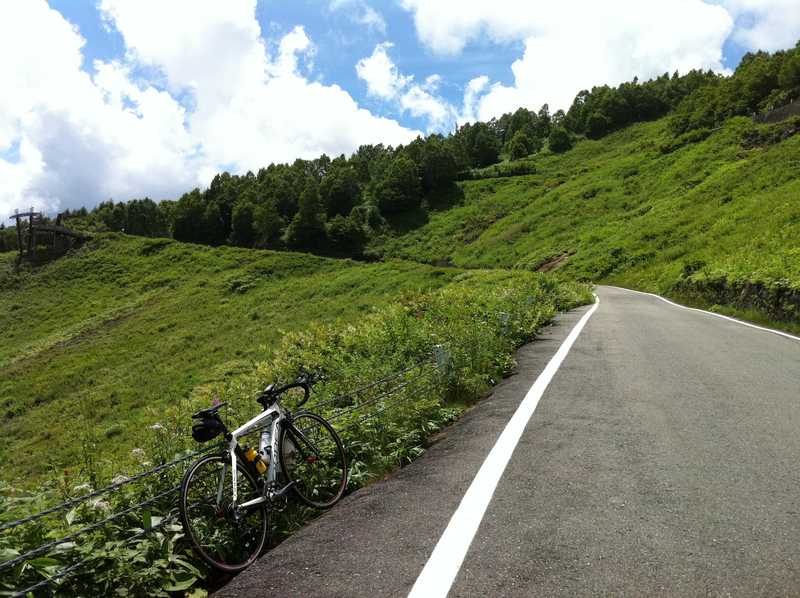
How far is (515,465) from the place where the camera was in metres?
4.84

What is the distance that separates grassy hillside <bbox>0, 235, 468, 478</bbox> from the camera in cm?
2402

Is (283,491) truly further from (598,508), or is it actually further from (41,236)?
(41,236)

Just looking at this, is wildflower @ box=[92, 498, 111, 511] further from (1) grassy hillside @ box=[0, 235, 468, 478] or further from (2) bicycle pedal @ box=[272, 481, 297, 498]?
(1) grassy hillside @ box=[0, 235, 468, 478]

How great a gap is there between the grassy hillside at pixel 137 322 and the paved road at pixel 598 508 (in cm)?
734

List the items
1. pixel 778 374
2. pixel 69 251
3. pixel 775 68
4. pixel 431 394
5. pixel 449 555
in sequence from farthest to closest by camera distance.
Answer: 1. pixel 69 251
2. pixel 775 68
3. pixel 778 374
4. pixel 431 394
5. pixel 449 555

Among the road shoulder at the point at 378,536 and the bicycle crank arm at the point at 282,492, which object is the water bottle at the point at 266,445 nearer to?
the bicycle crank arm at the point at 282,492

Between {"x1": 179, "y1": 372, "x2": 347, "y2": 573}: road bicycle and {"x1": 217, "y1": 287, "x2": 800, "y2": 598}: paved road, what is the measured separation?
255mm

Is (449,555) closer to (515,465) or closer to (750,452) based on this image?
(515,465)

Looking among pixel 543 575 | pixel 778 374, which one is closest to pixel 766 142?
Answer: pixel 778 374

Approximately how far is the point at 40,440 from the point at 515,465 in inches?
924

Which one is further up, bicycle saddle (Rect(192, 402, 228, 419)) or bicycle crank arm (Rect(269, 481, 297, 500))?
bicycle saddle (Rect(192, 402, 228, 419))

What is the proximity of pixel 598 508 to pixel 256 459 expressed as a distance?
2.66 m

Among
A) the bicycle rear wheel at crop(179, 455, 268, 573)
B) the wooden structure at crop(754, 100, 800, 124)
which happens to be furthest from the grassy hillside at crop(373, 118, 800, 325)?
the bicycle rear wheel at crop(179, 455, 268, 573)

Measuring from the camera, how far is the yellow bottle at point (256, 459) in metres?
4.14
